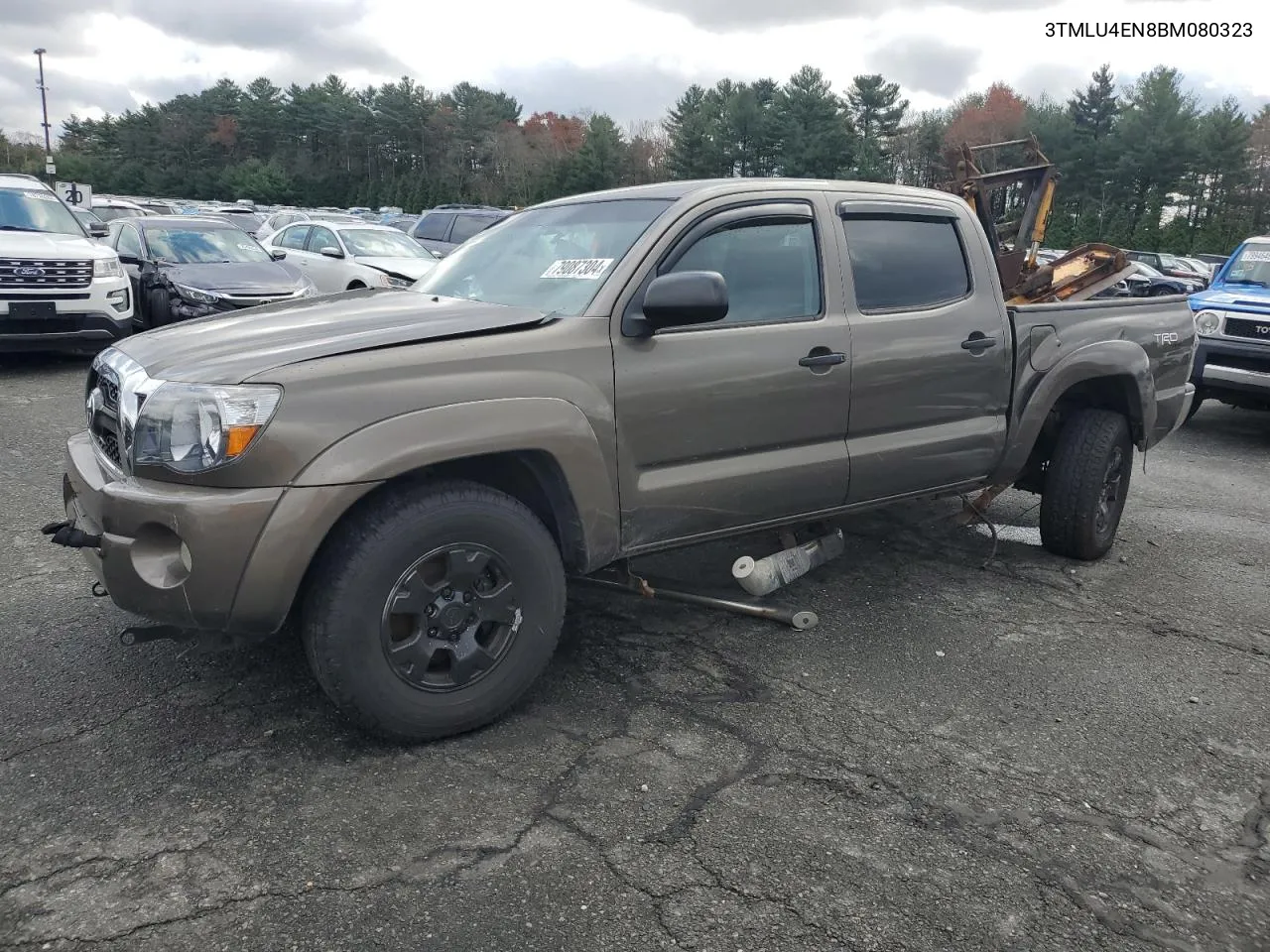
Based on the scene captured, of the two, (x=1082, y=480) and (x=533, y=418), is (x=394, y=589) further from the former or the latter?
(x=1082, y=480)

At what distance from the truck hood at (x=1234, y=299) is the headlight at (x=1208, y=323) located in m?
0.08

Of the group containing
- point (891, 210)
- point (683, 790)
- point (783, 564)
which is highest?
point (891, 210)

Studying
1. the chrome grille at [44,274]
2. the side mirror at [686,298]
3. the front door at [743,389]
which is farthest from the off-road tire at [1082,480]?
the chrome grille at [44,274]

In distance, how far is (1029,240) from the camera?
693cm

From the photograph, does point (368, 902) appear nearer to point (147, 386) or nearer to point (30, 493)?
point (147, 386)

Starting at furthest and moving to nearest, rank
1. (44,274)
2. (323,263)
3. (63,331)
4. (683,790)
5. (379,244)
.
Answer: (379,244) < (323,263) < (63,331) < (44,274) < (683,790)

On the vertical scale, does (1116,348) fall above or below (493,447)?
above

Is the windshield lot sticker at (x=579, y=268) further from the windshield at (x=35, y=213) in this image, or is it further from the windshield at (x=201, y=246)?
the windshield at (x=201, y=246)

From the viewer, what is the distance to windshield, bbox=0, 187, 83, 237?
9977 mm

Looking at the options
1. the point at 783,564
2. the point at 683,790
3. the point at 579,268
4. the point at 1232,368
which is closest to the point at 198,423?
the point at 579,268

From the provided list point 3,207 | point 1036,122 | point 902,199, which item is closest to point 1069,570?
point 902,199

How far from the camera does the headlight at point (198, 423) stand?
2.79 m

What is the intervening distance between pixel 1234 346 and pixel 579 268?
8.04 metres

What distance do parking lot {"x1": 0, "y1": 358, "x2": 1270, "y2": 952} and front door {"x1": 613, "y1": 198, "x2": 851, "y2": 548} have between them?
0.67 meters
